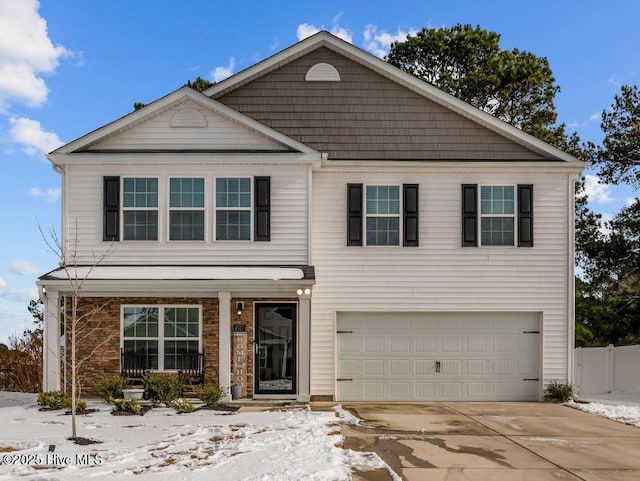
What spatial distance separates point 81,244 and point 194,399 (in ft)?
14.2

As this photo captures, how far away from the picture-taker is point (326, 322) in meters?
15.0

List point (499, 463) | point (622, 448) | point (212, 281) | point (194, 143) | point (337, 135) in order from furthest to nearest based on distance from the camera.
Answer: point (337, 135)
point (194, 143)
point (212, 281)
point (622, 448)
point (499, 463)

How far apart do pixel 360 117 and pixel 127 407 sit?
870cm

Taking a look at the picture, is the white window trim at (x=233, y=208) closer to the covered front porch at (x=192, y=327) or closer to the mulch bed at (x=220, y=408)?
the covered front porch at (x=192, y=327)

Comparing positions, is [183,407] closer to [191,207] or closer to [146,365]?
[146,365]

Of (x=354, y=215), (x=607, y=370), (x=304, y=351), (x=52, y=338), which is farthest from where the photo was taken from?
(x=607, y=370)

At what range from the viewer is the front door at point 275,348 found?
14.3 meters

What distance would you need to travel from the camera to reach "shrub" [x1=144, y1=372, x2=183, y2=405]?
42.9ft

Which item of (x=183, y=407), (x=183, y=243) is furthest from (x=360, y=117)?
(x=183, y=407)

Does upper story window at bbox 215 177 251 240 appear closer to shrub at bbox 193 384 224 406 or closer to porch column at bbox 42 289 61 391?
shrub at bbox 193 384 224 406

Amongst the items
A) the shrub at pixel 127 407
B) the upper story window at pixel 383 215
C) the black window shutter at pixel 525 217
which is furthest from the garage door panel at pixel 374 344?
the shrub at pixel 127 407

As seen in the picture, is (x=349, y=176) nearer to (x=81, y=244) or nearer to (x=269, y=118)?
(x=269, y=118)

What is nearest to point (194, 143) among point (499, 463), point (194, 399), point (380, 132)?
point (380, 132)

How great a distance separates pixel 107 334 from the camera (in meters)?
14.2
